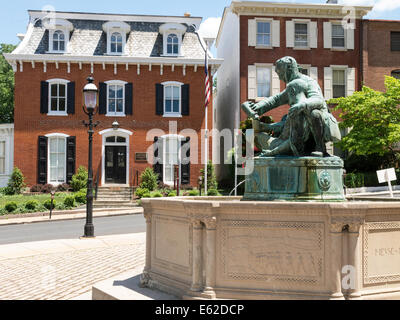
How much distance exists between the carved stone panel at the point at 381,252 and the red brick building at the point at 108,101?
78.1 ft

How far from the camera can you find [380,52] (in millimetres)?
30875

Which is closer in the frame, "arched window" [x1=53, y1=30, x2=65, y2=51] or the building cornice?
"arched window" [x1=53, y1=30, x2=65, y2=51]

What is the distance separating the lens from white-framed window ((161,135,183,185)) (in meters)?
29.0

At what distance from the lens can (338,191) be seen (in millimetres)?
6508

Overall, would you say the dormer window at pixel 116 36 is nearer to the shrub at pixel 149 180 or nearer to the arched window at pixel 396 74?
the shrub at pixel 149 180

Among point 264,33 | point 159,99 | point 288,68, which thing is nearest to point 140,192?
point 159,99

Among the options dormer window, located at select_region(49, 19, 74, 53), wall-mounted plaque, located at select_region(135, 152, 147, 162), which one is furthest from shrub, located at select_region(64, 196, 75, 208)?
dormer window, located at select_region(49, 19, 74, 53)

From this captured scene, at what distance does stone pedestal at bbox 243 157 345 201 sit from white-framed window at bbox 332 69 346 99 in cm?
2565

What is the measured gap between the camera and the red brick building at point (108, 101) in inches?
1120

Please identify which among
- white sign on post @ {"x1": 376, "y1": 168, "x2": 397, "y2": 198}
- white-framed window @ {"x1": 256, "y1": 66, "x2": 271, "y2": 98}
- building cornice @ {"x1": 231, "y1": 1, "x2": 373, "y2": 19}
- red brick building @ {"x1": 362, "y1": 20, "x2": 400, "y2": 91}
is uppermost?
building cornice @ {"x1": 231, "y1": 1, "x2": 373, "y2": 19}

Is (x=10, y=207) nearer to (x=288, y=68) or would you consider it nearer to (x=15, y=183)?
(x=15, y=183)

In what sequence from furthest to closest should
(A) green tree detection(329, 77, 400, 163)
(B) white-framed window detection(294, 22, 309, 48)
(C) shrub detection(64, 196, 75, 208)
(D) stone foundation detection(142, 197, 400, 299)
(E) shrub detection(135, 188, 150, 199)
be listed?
(B) white-framed window detection(294, 22, 309, 48) → (A) green tree detection(329, 77, 400, 163) → (E) shrub detection(135, 188, 150, 199) → (C) shrub detection(64, 196, 75, 208) → (D) stone foundation detection(142, 197, 400, 299)

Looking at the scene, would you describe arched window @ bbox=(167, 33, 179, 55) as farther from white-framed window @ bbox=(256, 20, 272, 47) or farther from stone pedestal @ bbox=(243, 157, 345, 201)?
stone pedestal @ bbox=(243, 157, 345, 201)

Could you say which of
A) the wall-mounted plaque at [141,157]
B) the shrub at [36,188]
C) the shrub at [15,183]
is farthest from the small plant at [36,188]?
the wall-mounted plaque at [141,157]
